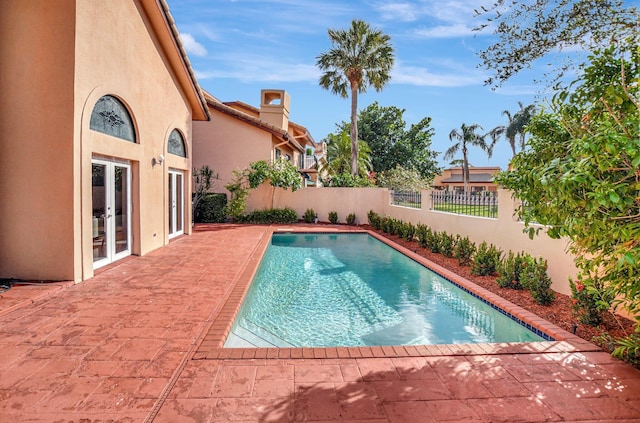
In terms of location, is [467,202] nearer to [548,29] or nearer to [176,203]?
[548,29]

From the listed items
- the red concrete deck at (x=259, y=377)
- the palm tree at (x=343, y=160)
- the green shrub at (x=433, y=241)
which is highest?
the palm tree at (x=343, y=160)

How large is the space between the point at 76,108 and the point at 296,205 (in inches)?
684

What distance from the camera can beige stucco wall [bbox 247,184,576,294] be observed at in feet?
28.0

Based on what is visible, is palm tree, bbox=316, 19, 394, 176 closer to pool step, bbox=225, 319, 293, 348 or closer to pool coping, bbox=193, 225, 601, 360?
pool step, bbox=225, 319, 293, 348

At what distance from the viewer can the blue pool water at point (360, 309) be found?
23.1 feet

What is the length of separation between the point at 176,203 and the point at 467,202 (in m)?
11.7

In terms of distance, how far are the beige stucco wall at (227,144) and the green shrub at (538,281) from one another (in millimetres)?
17623

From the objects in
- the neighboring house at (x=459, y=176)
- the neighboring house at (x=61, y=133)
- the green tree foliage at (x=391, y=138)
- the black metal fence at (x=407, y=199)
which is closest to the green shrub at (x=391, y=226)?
the black metal fence at (x=407, y=199)

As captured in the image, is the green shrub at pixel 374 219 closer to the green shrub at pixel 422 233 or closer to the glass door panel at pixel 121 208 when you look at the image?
the green shrub at pixel 422 233

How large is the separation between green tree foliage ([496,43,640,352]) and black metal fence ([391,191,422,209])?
38.1 ft

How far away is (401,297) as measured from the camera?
9.75 metres

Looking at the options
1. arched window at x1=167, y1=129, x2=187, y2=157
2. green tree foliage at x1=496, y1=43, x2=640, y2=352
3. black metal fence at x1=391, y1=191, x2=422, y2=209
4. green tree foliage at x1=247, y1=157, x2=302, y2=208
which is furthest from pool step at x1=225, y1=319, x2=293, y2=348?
green tree foliage at x1=247, y1=157, x2=302, y2=208

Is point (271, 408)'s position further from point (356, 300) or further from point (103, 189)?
point (103, 189)

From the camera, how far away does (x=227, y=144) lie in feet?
77.4
